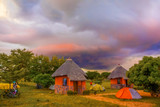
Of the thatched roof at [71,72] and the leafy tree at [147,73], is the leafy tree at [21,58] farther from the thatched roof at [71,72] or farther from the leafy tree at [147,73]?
the leafy tree at [147,73]

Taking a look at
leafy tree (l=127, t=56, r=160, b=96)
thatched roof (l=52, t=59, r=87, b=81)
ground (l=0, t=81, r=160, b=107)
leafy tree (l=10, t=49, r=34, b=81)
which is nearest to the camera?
ground (l=0, t=81, r=160, b=107)

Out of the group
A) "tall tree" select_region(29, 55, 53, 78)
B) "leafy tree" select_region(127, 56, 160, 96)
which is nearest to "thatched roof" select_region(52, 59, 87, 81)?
"leafy tree" select_region(127, 56, 160, 96)

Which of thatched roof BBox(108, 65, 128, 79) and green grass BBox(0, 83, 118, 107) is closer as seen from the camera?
green grass BBox(0, 83, 118, 107)

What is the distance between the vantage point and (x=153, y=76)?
54.8 ft

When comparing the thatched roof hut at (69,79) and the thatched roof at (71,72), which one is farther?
the thatched roof hut at (69,79)

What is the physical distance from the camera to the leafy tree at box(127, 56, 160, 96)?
16667 mm

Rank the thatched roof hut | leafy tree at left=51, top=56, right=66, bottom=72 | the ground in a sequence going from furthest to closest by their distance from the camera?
leafy tree at left=51, top=56, right=66, bottom=72 < the thatched roof hut < the ground

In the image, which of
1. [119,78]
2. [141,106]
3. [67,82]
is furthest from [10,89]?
[119,78]

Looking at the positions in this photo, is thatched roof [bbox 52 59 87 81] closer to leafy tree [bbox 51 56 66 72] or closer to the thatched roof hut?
the thatched roof hut

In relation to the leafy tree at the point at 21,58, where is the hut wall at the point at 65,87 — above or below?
below

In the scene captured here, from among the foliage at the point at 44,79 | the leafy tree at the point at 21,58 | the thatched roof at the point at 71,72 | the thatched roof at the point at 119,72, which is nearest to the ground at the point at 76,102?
the thatched roof at the point at 71,72

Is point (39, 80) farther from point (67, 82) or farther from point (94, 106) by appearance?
point (94, 106)

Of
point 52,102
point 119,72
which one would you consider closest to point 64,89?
point 52,102

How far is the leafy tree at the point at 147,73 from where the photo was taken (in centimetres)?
1667
